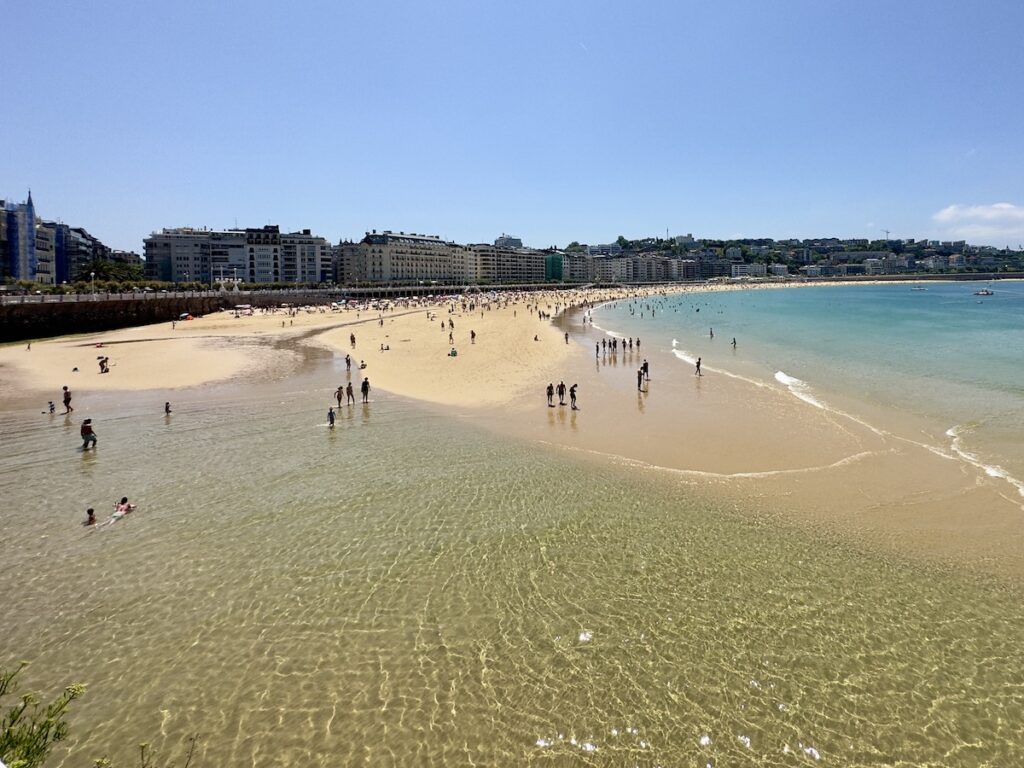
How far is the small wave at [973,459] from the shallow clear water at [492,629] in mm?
6880

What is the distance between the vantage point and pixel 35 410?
2336cm

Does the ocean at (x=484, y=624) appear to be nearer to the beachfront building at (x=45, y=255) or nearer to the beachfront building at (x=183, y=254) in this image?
the beachfront building at (x=45, y=255)

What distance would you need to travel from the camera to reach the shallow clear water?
6.51 m

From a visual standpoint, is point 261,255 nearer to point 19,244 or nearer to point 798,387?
point 19,244

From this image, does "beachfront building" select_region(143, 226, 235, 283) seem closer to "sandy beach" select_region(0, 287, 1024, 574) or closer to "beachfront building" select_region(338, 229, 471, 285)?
"beachfront building" select_region(338, 229, 471, 285)

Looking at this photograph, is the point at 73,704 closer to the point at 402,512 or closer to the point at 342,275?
the point at 402,512

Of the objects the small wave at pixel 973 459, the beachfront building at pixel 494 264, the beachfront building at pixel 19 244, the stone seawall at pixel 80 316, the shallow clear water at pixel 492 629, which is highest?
the beachfront building at pixel 494 264

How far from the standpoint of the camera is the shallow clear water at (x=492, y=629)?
6.51 m

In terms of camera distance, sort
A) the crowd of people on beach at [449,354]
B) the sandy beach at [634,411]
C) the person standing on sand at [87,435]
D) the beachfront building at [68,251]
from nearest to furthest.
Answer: the sandy beach at [634,411]
the person standing on sand at [87,435]
the crowd of people on beach at [449,354]
the beachfront building at [68,251]

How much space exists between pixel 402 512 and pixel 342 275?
148 metres

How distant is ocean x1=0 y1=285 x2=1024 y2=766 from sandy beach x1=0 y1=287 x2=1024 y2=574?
1.61 meters

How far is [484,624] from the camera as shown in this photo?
848 centimetres

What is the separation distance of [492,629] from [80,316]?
6230 centimetres

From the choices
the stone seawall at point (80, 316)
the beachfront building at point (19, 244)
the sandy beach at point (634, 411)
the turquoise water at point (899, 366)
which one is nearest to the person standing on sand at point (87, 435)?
the sandy beach at point (634, 411)
